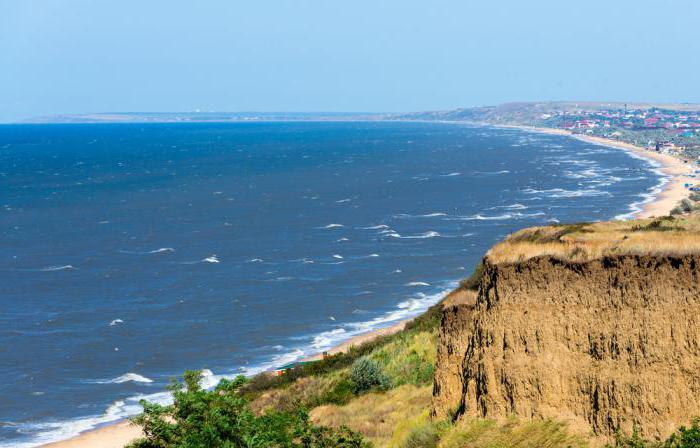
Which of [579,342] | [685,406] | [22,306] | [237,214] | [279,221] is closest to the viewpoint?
[685,406]

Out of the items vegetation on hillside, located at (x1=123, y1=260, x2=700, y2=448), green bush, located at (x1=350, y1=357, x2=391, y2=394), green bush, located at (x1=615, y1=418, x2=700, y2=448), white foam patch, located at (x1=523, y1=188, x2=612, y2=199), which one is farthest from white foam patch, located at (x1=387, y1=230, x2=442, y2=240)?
green bush, located at (x1=615, y1=418, x2=700, y2=448)

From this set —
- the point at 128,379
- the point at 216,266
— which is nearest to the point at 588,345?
the point at 128,379

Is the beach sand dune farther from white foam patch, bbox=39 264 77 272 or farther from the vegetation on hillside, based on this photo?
white foam patch, bbox=39 264 77 272

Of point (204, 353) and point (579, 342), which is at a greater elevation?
point (579, 342)

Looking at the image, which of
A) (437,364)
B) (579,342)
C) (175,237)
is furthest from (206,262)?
(579,342)

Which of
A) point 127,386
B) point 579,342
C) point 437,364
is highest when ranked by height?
point 579,342

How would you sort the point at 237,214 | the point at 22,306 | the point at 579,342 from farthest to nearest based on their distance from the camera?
1. the point at 237,214
2. the point at 22,306
3. the point at 579,342

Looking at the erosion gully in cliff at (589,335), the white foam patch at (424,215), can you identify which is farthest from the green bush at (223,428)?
the white foam patch at (424,215)

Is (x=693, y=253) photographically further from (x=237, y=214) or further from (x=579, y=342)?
(x=237, y=214)
